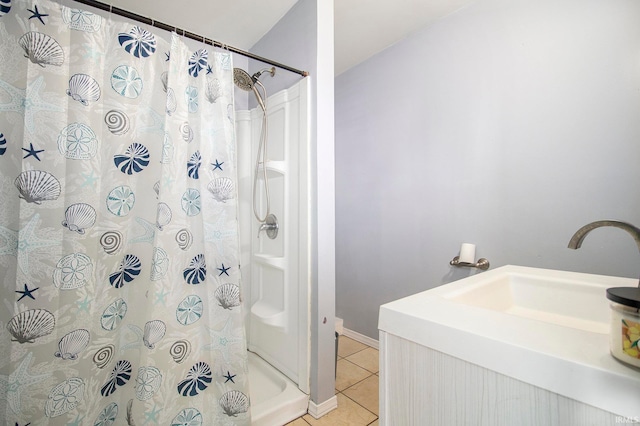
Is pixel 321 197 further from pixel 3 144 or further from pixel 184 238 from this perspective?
pixel 3 144

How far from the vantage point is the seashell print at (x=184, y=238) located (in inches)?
41.5

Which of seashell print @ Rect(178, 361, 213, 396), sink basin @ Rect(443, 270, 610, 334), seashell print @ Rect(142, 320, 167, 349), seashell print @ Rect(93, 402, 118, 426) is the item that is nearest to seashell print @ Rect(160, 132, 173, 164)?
seashell print @ Rect(142, 320, 167, 349)

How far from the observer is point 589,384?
1.36ft

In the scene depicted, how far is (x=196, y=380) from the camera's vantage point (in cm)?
108

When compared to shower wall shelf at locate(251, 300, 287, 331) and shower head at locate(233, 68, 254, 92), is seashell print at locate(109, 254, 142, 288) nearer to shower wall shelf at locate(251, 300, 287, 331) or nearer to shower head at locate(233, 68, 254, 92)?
shower wall shelf at locate(251, 300, 287, 331)

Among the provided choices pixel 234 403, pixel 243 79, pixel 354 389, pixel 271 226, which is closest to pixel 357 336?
pixel 354 389

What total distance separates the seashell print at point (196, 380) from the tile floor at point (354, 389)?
0.59 m

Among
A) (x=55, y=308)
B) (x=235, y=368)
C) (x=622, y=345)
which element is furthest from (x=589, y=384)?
(x=55, y=308)

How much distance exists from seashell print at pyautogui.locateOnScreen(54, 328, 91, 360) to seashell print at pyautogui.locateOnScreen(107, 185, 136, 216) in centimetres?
43

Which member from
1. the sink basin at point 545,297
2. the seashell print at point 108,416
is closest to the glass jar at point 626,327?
the sink basin at point 545,297

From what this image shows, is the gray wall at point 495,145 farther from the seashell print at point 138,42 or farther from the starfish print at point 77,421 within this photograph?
the starfish print at point 77,421

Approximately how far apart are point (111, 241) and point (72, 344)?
0.36m

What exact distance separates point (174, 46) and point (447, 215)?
5.85 ft

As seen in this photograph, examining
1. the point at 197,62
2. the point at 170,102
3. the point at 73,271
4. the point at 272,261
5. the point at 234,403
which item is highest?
the point at 197,62
